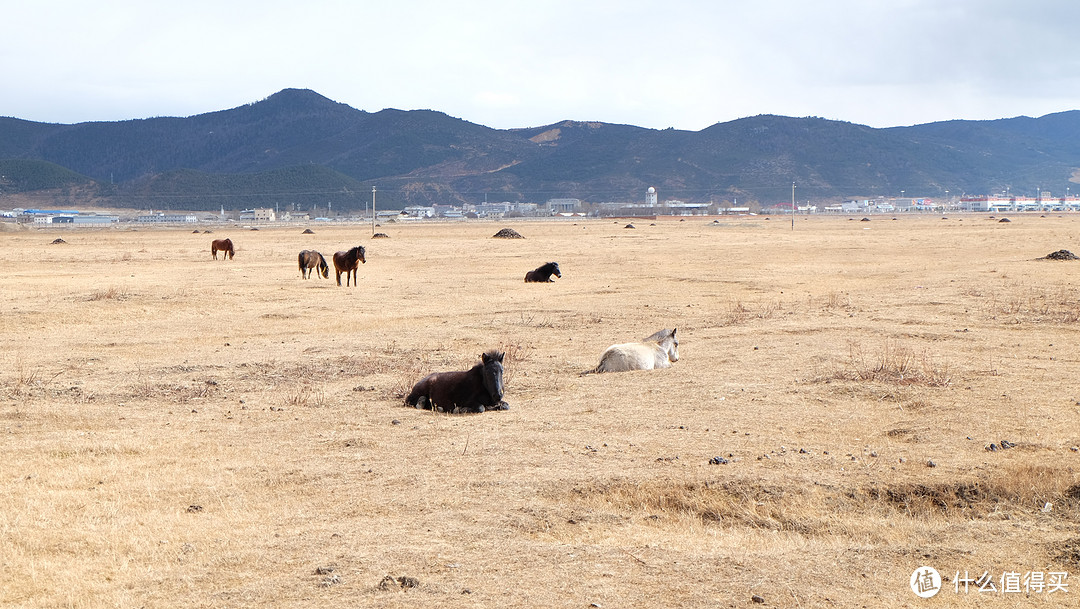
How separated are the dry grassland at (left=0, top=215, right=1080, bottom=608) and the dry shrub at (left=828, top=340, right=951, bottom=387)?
71mm

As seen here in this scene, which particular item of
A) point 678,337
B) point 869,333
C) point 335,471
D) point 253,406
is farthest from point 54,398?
point 869,333

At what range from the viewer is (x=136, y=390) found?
39.1 ft

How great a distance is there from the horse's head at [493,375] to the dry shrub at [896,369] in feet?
13.0

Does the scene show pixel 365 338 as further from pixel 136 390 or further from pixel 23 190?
pixel 23 190

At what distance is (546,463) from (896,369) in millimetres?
5284

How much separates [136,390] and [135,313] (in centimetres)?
907

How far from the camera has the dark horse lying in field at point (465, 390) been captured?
34.8 feet

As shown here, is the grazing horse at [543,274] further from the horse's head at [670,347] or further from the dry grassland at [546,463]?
the horse's head at [670,347]

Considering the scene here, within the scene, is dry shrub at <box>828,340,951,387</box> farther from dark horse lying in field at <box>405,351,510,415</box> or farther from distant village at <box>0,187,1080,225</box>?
distant village at <box>0,187,1080,225</box>

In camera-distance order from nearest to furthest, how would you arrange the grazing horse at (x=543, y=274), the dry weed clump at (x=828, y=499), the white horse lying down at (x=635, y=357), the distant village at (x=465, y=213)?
the dry weed clump at (x=828, y=499) → the white horse lying down at (x=635, y=357) → the grazing horse at (x=543, y=274) → the distant village at (x=465, y=213)

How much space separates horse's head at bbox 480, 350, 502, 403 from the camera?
34.7 ft

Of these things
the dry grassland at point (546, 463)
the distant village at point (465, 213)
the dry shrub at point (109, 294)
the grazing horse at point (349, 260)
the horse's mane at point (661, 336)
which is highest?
the distant village at point (465, 213)

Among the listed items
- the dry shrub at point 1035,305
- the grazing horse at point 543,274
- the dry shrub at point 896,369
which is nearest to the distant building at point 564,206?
the grazing horse at point 543,274

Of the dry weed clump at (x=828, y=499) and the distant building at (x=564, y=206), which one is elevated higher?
the distant building at (x=564, y=206)
